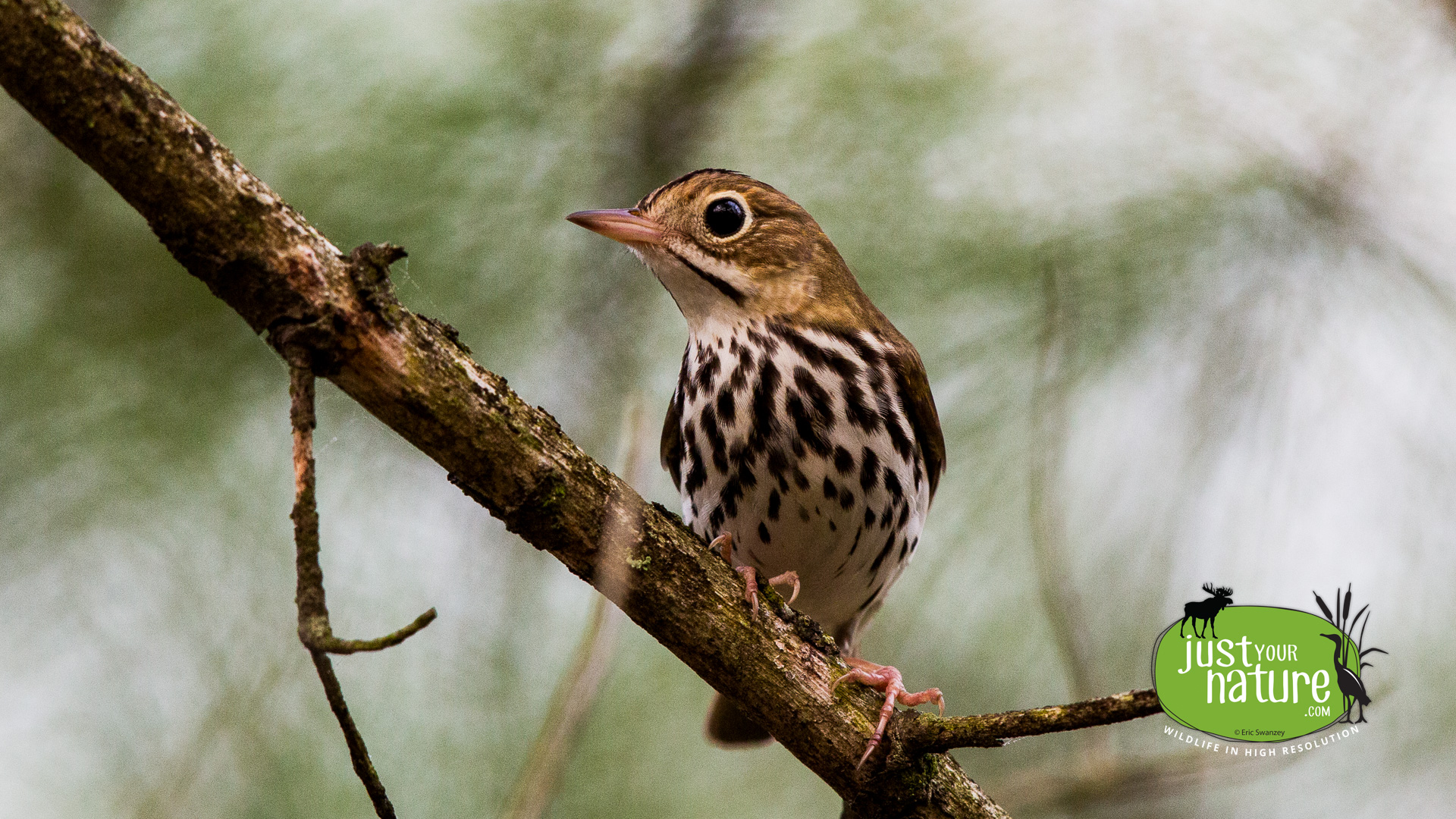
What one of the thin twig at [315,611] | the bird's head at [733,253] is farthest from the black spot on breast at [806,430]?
the thin twig at [315,611]

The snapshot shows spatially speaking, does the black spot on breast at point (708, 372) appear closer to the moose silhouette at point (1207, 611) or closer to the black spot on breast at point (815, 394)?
the black spot on breast at point (815, 394)

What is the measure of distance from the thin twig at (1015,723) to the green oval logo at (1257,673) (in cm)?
82

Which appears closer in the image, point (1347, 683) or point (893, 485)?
point (1347, 683)

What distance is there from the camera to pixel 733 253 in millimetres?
3139

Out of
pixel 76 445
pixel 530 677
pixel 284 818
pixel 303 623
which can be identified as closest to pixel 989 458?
pixel 530 677

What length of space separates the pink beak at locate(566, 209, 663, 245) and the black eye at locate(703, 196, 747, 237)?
6.9 inches

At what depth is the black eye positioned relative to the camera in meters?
3.10

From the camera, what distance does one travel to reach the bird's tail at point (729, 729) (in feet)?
11.4

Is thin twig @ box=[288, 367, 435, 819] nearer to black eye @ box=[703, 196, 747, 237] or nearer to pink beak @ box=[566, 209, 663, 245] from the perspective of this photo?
pink beak @ box=[566, 209, 663, 245]

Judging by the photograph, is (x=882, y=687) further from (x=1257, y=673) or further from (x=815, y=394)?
(x=1257, y=673)

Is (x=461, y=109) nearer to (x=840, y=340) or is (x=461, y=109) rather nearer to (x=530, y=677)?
(x=840, y=340)

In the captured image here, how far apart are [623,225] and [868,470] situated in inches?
31.7

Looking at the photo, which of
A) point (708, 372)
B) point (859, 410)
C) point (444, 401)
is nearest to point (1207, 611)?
point (859, 410)

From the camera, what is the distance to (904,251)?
3.78m
